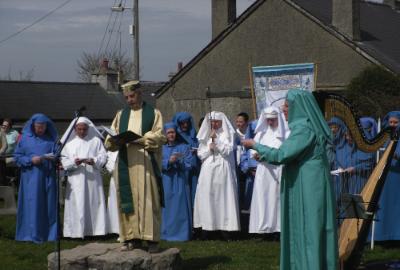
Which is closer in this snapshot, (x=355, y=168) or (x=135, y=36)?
(x=355, y=168)

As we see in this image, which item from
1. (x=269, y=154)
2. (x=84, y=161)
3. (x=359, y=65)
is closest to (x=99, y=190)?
(x=84, y=161)

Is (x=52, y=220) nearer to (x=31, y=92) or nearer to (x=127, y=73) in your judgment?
(x=31, y=92)

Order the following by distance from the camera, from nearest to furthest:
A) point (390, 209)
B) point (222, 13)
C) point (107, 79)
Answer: point (390, 209)
point (222, 13)
point (107, 79)

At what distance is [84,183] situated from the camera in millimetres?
12250

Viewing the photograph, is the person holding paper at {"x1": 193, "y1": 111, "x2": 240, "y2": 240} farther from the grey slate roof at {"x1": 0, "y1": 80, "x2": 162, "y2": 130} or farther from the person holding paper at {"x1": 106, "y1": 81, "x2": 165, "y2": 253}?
the grey slate roof at {"x1": 0, "y1": 80, "x2": 162, "y2": 130}

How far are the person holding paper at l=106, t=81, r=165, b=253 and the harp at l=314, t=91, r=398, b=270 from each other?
221 cm

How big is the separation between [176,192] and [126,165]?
347 cm

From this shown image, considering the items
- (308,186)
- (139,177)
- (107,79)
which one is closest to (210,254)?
(139,177)

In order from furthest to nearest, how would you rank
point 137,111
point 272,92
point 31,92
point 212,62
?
point 31,92
point 212,62
point 272,92
point 137,111

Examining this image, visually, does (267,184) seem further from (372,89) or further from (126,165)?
(372,89)

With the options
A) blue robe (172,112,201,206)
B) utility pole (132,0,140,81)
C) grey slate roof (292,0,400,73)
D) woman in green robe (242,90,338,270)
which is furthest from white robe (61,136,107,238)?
grey slate roof (292,0,400,73)

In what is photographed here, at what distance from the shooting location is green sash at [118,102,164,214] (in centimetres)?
902

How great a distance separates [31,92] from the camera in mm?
44844

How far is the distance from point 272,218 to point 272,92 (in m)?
2.26
